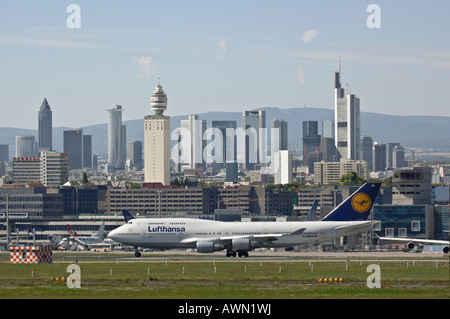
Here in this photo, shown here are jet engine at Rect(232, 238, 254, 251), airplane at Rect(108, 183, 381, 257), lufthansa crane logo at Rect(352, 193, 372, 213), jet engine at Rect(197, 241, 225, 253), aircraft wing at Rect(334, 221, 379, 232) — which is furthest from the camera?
lufthansa crane logo at Rect(352, 193, 372, 213)

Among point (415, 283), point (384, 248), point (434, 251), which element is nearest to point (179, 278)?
point (415, 283)

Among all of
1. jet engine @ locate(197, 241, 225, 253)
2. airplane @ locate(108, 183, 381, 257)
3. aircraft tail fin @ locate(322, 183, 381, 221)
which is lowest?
jet engine @ locate(197, 241, 225, 253)

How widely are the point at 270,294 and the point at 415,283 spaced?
1360 cm

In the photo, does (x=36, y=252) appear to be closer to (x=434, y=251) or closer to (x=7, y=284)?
(x=7, y=284)

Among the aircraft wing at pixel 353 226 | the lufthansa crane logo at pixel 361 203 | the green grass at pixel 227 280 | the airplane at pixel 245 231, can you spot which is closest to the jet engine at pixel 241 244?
the airplane at pixel 245 231

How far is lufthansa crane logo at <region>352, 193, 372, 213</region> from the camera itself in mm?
125000

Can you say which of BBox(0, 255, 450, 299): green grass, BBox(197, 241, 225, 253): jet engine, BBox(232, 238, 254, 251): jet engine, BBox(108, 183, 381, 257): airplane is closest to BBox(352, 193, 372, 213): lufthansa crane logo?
BBox(108, 183, 381, 257): airplane

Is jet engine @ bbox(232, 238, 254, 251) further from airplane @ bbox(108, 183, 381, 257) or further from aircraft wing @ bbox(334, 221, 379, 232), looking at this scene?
aircraft wing @ bbox(334, 221, 379, 232)

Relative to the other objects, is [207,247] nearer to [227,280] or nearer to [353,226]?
[353,226]

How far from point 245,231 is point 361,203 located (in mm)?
14575

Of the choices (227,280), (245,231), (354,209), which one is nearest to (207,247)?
(245,231)
